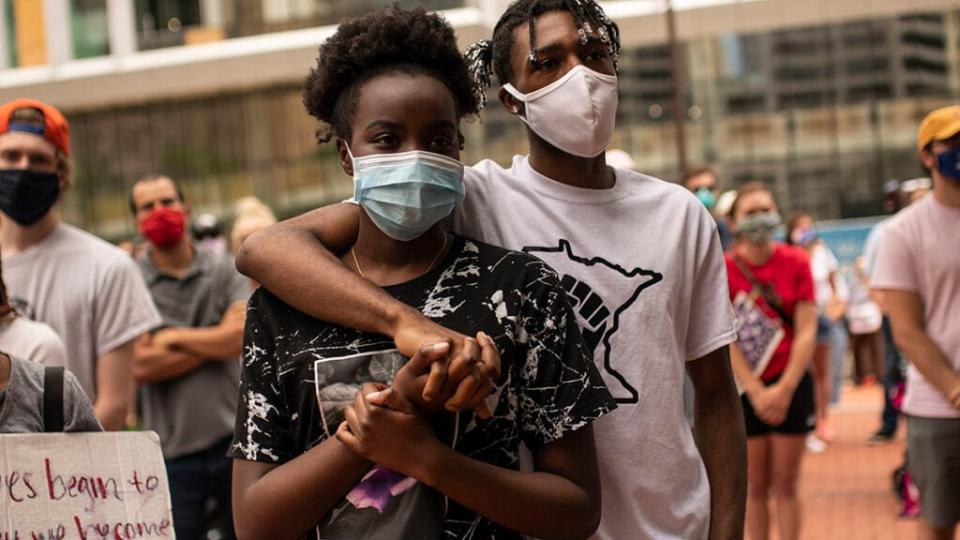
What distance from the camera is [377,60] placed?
309 cm

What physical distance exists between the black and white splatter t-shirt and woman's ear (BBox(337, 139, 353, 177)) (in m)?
0.29

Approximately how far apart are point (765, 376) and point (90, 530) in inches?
229

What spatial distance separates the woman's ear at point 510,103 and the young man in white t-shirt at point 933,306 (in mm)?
3320

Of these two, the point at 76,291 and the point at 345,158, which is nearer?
the point at 345,158

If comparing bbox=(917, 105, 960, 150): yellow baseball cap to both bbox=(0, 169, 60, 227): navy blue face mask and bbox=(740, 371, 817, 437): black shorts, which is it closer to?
bbox=(740, 371, 817, 437): black shorts

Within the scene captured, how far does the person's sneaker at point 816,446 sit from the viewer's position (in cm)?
1514

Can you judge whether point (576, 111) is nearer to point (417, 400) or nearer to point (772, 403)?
point (417, 400)

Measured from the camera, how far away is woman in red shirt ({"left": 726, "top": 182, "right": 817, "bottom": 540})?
8516mm

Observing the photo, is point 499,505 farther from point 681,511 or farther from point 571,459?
point 681,511

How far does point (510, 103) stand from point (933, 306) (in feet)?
12.0

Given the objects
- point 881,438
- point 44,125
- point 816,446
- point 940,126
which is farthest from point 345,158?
point 881,438

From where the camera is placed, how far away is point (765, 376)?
28.3 feet

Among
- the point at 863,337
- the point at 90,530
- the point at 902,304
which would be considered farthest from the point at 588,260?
the point at 863,337

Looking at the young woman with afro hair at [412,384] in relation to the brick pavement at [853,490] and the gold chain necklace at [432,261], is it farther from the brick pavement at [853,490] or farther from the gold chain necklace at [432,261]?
the brick pavement at [853,490]
